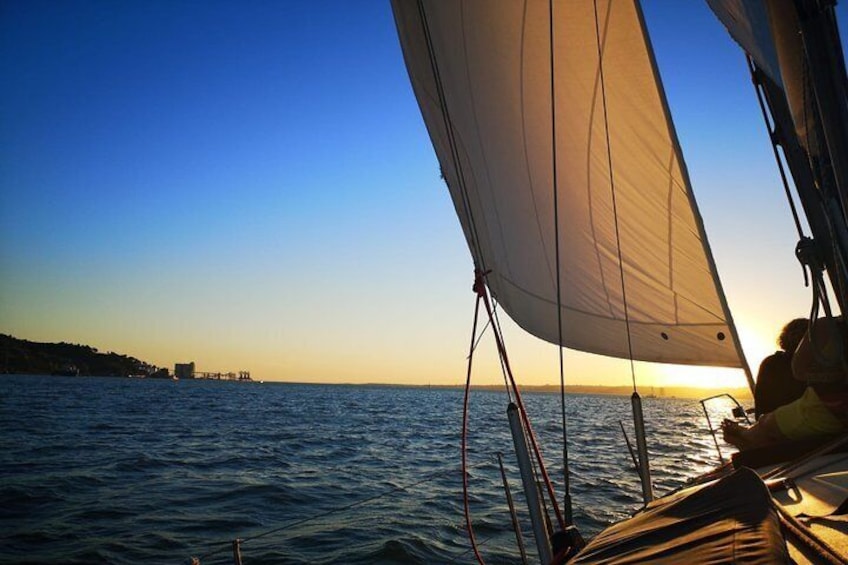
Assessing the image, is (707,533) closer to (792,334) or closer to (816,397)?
(816,397)

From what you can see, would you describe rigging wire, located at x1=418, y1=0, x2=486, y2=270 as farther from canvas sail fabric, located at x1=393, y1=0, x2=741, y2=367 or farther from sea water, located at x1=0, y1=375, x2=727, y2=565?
sea water, located at x1=0, y1=375, x2=727, y2=565

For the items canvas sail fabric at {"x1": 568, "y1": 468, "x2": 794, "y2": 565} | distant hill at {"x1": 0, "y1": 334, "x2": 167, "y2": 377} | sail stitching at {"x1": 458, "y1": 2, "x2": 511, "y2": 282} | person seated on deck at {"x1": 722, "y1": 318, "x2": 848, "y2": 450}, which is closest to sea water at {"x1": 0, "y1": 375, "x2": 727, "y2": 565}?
canvas sail fabric at {"x1": 568, "y1": 468, "x2": 794, "y2": 565}

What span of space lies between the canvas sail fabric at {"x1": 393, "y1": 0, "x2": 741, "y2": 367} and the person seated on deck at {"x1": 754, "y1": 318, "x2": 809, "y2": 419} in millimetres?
383

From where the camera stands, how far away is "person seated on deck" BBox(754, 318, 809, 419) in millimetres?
3684

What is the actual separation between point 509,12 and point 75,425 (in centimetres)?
2799

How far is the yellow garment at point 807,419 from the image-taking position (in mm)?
2810

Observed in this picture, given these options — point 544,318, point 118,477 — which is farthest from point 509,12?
point 118,477

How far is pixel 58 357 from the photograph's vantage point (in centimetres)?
11350

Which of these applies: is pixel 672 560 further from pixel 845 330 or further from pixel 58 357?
pixel 58 357

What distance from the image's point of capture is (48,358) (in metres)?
112

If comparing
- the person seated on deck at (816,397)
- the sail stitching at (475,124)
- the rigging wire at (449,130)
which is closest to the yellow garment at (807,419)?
the person seated on deck at (816,397)

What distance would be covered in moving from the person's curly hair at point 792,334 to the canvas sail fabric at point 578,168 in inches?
15.3

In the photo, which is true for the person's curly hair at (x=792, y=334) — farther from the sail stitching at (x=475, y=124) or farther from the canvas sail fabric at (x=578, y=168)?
the sail stitching at (x=475, y=124)

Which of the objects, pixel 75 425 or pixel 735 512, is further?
pixel 75 425
